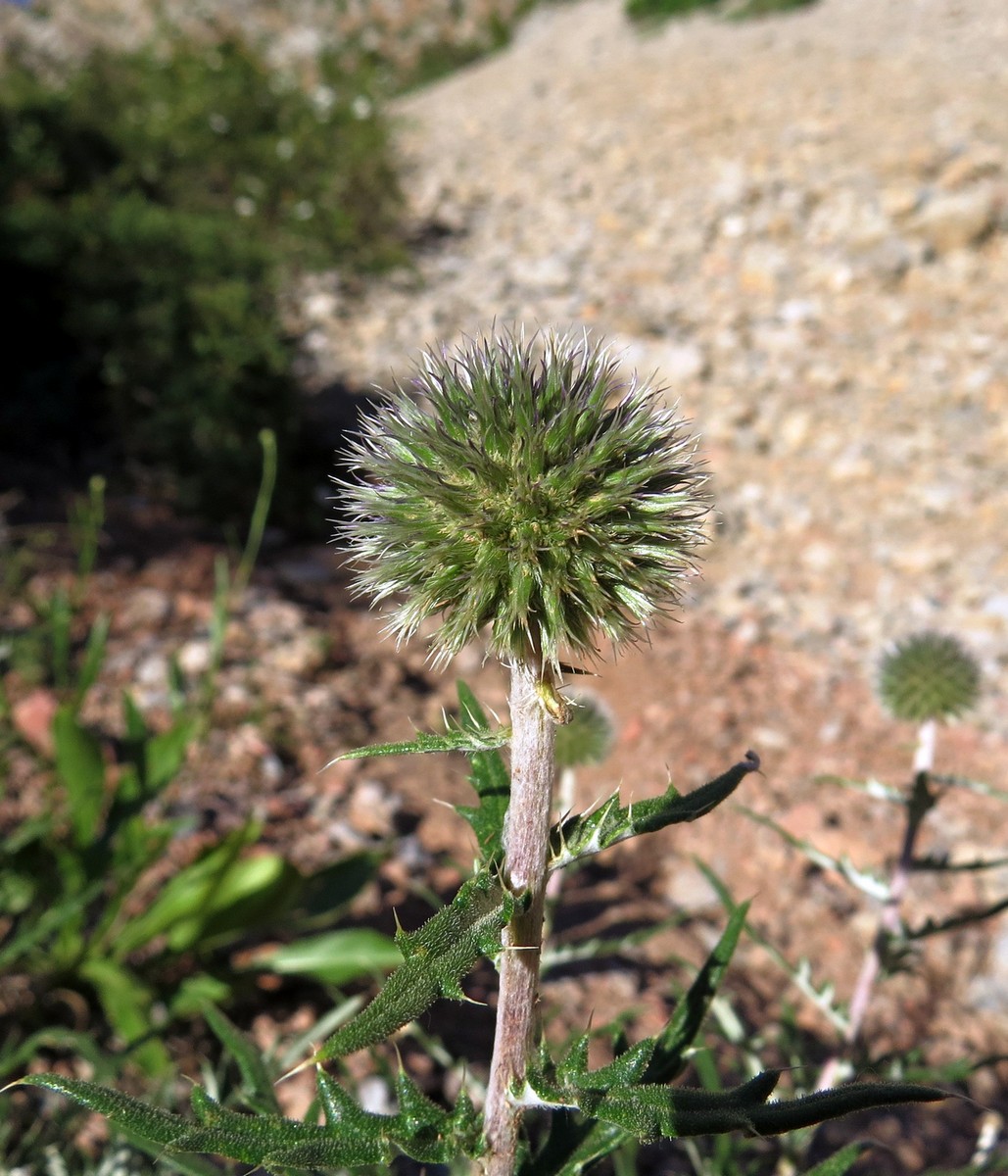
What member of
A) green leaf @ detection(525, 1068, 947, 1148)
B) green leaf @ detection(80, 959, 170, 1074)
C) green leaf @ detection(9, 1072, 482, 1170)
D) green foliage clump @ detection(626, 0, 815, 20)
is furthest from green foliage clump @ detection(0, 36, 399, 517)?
green foliage clump @ detection(626, 0, 815, 20)

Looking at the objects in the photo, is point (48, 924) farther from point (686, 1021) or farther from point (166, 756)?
point (686, 1021)

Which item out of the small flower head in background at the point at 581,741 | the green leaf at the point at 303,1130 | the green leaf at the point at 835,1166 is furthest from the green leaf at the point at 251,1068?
the small flower head in background at the point at 581,741

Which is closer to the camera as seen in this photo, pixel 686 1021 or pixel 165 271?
pixel 686 1021

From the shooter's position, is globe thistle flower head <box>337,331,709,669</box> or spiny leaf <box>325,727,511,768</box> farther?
Answer: globe thistle flower head <box>337,331,709,669</box>

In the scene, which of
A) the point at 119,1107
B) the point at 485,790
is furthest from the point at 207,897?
the point at 119,1107

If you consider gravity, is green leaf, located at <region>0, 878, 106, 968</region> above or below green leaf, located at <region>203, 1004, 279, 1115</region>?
below

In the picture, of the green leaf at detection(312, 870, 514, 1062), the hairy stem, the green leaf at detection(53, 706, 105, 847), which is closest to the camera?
the green leaf at detection(312, 870, 514, 1062)

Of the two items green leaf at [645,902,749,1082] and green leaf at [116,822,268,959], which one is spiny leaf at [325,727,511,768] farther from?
green leaf at [116,822,268,959]
